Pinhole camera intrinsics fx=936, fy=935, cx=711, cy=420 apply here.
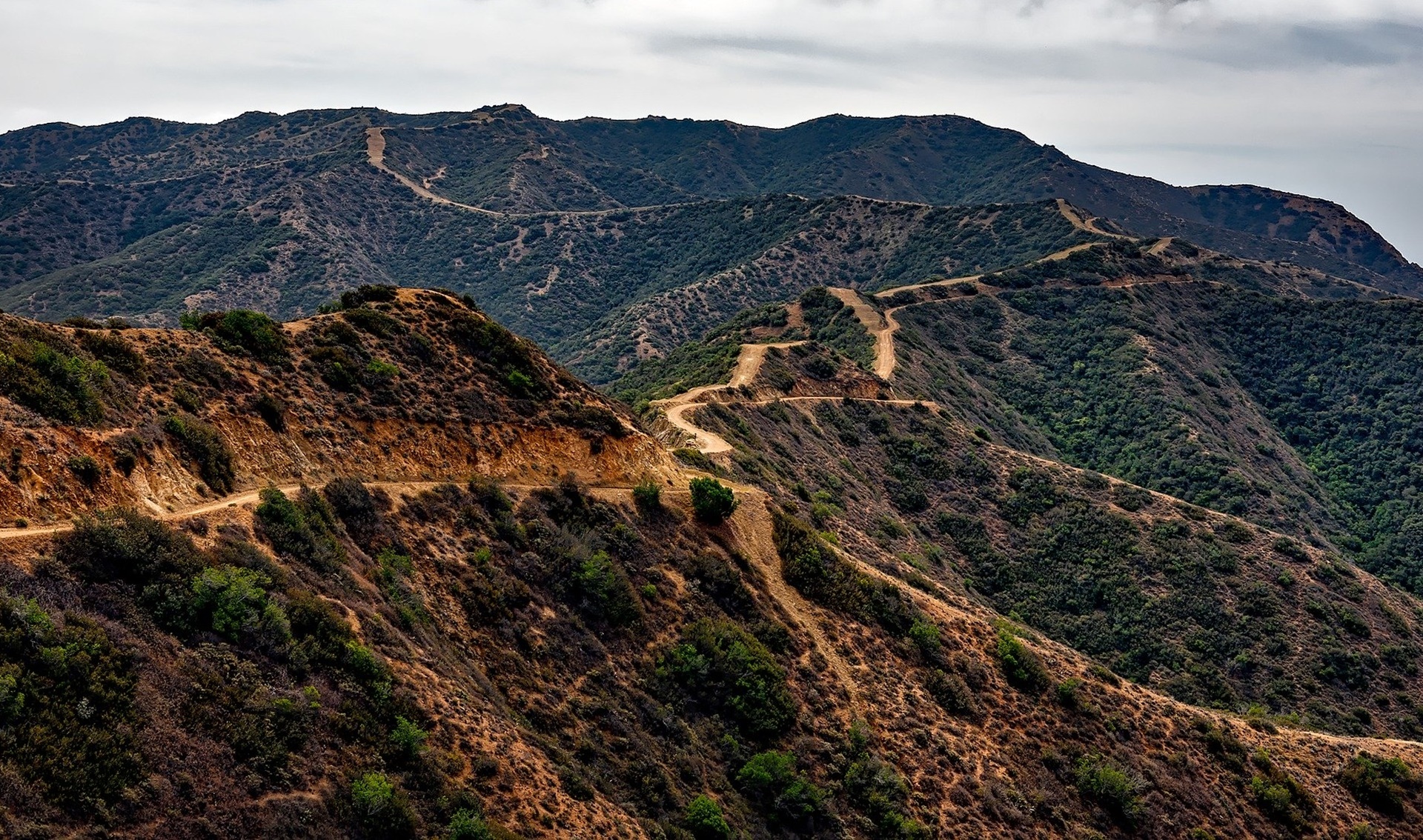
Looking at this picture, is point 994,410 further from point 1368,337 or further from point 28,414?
point 28,414

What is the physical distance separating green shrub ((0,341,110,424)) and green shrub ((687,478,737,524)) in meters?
20.4

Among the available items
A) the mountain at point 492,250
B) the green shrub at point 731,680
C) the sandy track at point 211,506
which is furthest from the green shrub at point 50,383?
the mountain at point 492,250

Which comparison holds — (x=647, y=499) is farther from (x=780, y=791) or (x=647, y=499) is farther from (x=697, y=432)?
A: (x=697, y=432)

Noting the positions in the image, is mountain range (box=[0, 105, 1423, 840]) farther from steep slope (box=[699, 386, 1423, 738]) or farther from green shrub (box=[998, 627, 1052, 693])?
steep slope (box=[699, 386, 1423, 738])

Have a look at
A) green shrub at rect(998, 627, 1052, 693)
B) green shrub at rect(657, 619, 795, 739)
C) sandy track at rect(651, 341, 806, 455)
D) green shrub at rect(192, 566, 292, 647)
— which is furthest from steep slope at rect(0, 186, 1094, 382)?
green shrub at rect(192, 566, 292, 647)

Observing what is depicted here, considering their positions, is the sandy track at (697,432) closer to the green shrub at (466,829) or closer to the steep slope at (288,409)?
the steep slope at (288,409)

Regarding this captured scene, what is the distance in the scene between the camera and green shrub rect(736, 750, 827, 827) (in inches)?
1100

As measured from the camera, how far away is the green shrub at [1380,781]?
122ft

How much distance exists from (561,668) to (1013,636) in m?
21.4

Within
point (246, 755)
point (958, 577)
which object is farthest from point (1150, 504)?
point (246, 755)

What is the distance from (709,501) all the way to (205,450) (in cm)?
1816

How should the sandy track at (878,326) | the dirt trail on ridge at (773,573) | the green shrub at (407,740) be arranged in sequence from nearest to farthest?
the green shrub at (407,740) < the dirt trail on ridge at (773,573) < the sandy track at (878,326)

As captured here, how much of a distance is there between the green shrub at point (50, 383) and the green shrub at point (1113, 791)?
1323 inches

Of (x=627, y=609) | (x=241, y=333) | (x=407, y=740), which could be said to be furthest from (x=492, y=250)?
(x=407, y=740)
